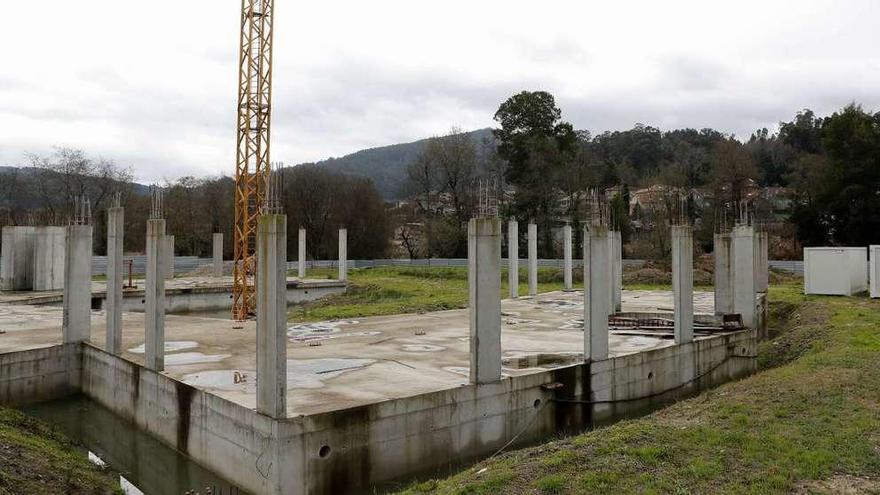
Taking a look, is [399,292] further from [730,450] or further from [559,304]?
[730,450]

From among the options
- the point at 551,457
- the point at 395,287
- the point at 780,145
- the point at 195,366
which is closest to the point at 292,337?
the point at 195,366

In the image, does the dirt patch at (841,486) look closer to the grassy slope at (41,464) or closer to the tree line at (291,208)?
the grassy slope at (41,464)

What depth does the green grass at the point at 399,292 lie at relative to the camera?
77.4ft

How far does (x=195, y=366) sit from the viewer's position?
1199 cm

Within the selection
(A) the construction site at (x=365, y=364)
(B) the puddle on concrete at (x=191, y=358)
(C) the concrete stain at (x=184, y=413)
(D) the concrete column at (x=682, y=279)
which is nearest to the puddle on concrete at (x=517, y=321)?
(A) the construction site at (x=365, y=364)

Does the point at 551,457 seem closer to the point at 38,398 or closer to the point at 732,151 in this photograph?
the point at 38,398

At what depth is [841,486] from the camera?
637 centimetres

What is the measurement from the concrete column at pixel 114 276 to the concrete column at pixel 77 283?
1.91 m

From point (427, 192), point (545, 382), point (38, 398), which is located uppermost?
point (427, 192)

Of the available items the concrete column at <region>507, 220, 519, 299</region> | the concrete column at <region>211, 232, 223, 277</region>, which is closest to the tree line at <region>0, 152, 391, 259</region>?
the concrete column at <region>211, 232, 223, 277</region>

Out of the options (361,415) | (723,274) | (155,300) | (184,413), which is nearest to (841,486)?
(361,415)

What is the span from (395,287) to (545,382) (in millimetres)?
24368

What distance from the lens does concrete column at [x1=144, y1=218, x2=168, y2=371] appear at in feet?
36.6

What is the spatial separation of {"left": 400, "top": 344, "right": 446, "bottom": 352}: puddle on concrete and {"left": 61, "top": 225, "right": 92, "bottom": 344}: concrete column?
24.6 feet
